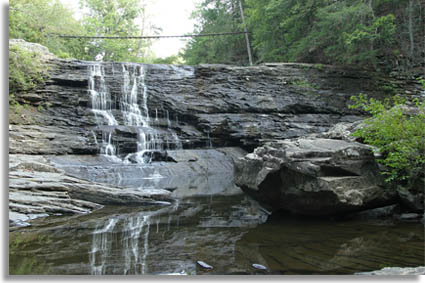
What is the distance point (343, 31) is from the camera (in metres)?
13.9

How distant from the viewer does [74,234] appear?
413 cm

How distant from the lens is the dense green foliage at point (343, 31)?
1328 cm

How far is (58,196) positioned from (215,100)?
965cm

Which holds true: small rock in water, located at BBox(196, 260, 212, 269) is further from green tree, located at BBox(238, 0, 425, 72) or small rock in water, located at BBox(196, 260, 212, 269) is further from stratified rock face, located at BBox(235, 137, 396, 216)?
green tree, located at BBox(238, 0, 425, 72)

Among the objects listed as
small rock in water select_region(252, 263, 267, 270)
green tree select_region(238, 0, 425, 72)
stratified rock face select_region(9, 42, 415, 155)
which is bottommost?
small rock in water select_region(252, 263, 267, 270)

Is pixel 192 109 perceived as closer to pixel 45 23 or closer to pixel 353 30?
pixel 45 23

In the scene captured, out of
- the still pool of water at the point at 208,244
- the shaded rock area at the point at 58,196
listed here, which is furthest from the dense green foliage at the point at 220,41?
the still pool of water at the point at 208,244

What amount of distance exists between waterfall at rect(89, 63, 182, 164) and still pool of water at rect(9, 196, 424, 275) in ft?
23.3

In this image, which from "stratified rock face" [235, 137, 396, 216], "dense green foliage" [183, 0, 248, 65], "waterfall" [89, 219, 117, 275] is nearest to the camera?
"waterfall" [89, 219, 117, 275]

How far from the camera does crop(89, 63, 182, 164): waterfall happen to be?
40.4 ft

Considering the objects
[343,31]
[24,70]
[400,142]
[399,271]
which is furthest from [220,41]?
[399,271]

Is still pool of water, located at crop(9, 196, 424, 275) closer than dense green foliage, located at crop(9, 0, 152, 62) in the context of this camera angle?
Yes

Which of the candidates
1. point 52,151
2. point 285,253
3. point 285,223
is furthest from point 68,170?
point 285,253

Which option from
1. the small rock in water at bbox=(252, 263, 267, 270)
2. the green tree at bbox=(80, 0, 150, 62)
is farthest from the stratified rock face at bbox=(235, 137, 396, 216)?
the green tree at bbox=(80, 0, 150, 62)
